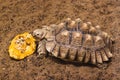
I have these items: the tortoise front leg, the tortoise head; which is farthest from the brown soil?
the tortoise head

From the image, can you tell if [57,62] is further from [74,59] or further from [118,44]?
[118,44]

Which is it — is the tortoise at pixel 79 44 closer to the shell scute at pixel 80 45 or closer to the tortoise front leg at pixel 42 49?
the shell scute at pixel 80 45

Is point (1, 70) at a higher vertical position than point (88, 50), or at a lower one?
lower

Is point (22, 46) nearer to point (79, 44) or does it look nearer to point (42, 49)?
point (42, 49)

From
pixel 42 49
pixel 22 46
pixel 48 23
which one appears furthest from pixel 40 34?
pixel 48 23

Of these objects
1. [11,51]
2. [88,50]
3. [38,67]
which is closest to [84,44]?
[88,50]

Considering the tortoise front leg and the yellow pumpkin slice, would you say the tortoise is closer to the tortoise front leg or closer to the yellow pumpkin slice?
the tortoise front leg
